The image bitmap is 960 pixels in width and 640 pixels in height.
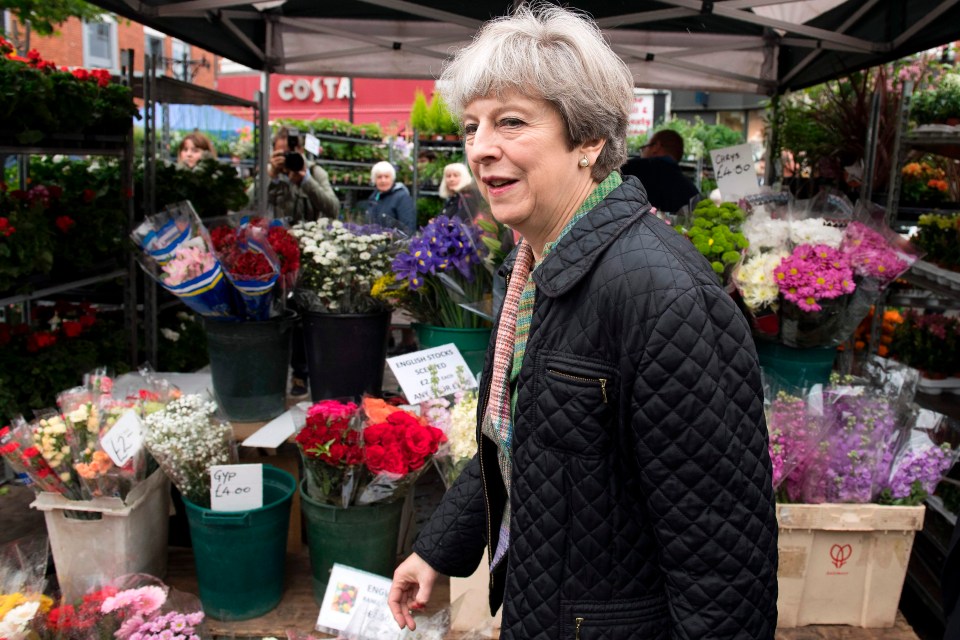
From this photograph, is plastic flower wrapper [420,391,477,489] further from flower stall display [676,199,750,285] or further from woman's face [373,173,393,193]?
woman's face [373,173,393,193]

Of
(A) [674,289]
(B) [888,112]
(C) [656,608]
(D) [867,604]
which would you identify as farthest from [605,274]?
(B) [888,112]

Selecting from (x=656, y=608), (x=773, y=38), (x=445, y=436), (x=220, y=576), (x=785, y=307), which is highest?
(x=773, y=38)

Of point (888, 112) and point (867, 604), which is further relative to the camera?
point (888, 112)

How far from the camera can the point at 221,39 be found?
4.61m

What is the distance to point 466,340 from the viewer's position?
2938 mm

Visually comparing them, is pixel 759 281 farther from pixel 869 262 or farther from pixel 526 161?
pixel 526 161

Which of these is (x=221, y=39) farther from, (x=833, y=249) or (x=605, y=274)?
(x=605, y=274)

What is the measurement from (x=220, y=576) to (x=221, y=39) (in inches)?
128

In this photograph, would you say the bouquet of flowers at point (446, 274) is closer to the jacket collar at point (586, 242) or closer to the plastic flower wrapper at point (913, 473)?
the plastic flower wrapper at point (913, 473)

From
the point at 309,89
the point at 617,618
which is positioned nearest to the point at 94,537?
the point at 617,618

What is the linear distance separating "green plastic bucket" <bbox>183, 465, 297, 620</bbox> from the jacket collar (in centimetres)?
165

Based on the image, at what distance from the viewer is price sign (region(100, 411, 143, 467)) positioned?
7.97 ft

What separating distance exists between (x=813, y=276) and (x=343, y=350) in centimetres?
169

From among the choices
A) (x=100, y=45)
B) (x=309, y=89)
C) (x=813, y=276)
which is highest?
(x=100, y=45)
